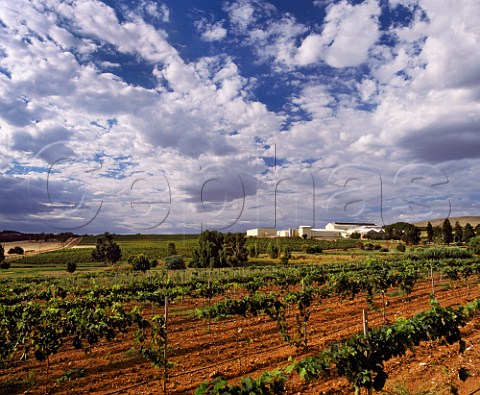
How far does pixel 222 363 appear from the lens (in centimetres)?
883

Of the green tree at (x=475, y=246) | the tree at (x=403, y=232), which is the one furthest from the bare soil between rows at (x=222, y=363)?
the tree at (x=403, y=232)

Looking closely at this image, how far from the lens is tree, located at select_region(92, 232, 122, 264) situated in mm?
59312

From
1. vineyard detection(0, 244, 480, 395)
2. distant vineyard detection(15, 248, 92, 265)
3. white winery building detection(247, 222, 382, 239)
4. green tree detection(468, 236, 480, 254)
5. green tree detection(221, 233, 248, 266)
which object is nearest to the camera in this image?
vineyard detection(0, 244, 480, 395)

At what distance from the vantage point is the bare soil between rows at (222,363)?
743 cm

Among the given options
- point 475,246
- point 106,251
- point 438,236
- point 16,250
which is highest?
point 438,236

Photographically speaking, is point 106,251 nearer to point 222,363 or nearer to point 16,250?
point 16,250

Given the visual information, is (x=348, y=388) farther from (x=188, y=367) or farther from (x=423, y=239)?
(x=423, y=239)

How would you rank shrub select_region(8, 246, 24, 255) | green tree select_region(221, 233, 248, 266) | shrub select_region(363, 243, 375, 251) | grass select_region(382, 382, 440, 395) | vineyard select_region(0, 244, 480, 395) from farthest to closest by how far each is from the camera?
shrub select_region(363, 243, 375, 251) → shrub select_region(8, 246, 24, 255) → green tree select_region(221, 233, 248, 266) → grass select_region(382, 382, 440, 395) → vineyard select_region(0, 244, 480, 395)

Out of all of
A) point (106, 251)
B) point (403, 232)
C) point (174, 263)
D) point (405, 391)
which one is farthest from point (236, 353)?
point (403, 232)

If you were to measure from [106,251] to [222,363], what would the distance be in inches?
2189

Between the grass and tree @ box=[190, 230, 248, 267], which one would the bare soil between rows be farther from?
tree @ box=[190, 230, 248, 267]

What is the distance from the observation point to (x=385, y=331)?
582 centimetres

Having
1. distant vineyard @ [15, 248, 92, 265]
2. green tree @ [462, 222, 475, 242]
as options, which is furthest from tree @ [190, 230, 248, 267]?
green tree @ [462, 222, 475, 242]

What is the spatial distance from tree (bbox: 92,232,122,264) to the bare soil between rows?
162ft
